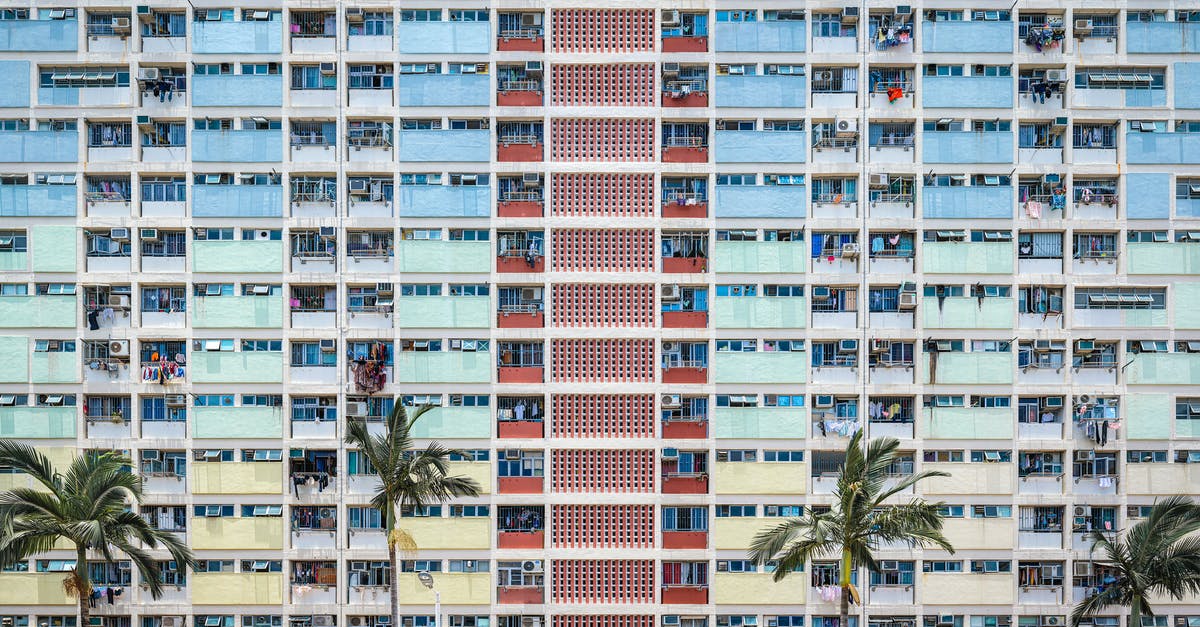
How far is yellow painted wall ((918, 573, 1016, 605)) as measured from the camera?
2434 cm

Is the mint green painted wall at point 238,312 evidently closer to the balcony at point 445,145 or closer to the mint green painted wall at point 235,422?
the mint green painted wall at point 235,422

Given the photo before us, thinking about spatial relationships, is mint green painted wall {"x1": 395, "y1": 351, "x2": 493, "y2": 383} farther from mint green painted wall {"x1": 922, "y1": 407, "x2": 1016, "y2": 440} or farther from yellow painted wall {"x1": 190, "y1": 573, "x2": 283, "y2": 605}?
mint green painted wall {"x1": 922, "y1": 407, "x2": 1016, "y2": 440}

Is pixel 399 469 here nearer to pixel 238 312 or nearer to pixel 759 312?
pixel 238 312

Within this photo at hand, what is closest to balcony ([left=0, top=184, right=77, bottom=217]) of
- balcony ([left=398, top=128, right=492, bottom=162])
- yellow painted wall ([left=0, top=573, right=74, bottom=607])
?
balcony ([left=398, top=128, right=492, bottom=162])

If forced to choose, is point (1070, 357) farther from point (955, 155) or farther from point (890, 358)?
point (955, 155)

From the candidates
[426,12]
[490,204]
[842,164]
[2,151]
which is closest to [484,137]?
[490,204]

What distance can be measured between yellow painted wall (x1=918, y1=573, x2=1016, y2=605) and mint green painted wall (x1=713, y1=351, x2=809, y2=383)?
21.6 ft

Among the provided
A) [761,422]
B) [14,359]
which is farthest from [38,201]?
[761,422]

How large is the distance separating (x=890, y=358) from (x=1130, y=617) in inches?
350

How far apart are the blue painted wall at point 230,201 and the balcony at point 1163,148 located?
78.3 ft

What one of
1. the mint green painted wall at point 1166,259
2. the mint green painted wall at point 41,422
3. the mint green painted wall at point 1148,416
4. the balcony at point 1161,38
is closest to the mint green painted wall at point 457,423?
the mint green painted wall at point 41,422

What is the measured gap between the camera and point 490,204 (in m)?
24.5

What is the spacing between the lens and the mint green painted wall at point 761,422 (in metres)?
24.5

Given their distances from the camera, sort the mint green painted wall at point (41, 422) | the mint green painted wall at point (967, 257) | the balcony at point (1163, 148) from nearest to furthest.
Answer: the mint green painted wall at point (41, 422) < the mint green painted wall at point (967, 257) < the balcony at point (1163, 148)
